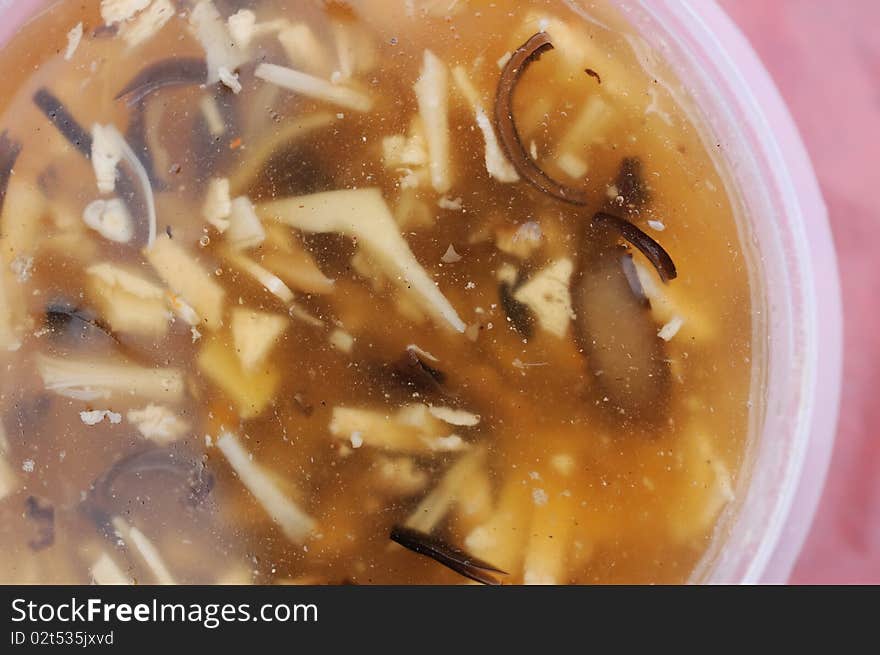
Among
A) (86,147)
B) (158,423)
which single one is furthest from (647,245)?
(86,147)

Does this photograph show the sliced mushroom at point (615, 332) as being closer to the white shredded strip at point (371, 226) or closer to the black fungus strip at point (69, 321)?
the white shredded strip at point (371, 226)

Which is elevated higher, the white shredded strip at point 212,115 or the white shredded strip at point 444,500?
the white shredded strip at point 212,115

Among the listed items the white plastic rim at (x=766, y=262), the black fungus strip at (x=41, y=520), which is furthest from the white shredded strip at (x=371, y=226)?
the black fungus strip at (x=41, y=520)

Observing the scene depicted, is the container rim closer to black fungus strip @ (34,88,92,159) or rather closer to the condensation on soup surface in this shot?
the condensation on soup surface

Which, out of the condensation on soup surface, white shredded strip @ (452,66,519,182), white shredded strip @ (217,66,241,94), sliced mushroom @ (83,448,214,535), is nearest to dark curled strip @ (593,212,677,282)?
the condensation on soup surface
